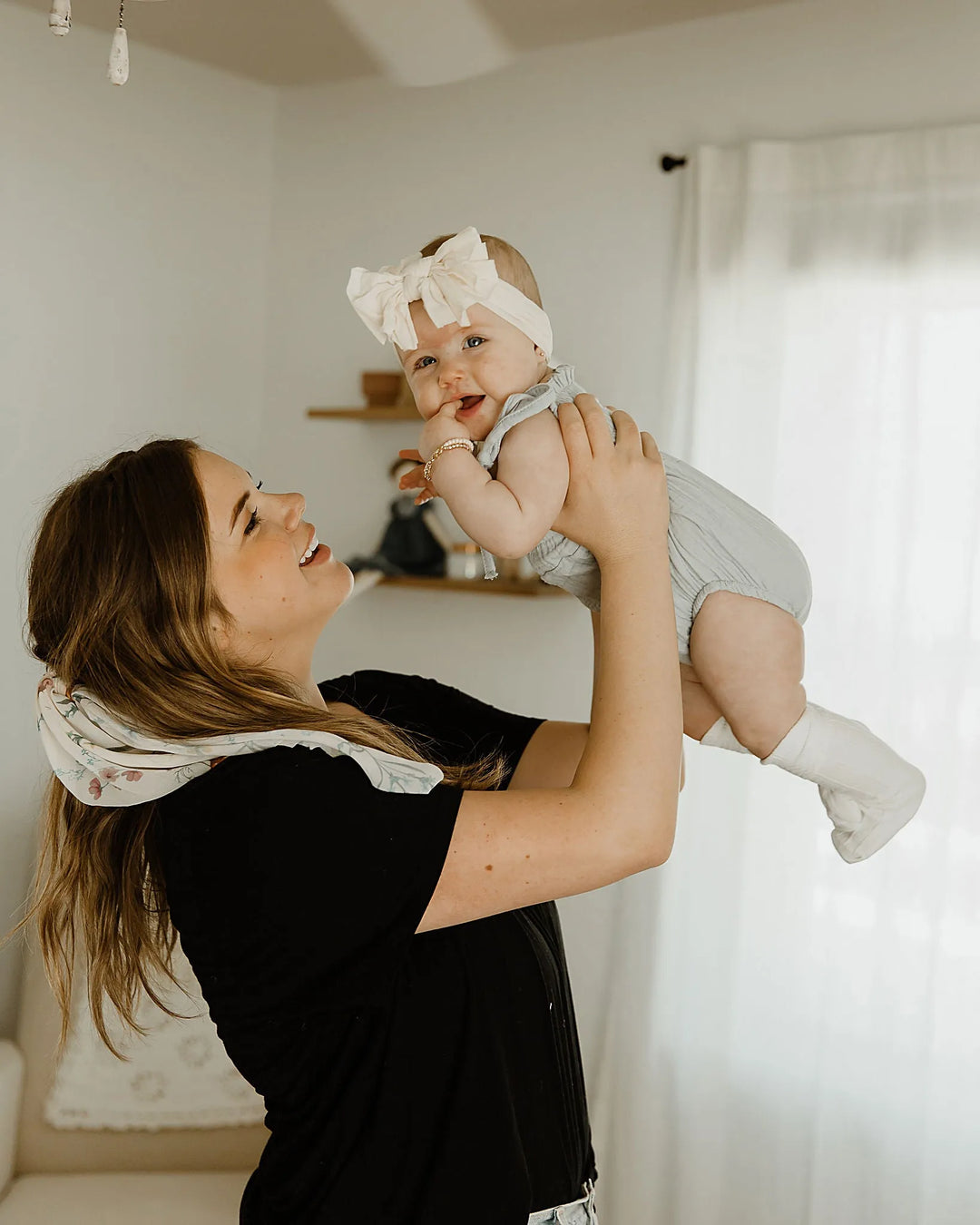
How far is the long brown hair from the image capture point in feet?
3.72

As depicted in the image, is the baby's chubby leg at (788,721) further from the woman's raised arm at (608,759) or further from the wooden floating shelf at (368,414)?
the wooden floating shelf at (368,414)

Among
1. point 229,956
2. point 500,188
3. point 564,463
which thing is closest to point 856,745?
point 564,463

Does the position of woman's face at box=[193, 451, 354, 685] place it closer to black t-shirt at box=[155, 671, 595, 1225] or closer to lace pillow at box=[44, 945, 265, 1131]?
black t-shirt at box=[155, 671, 595, 1225]

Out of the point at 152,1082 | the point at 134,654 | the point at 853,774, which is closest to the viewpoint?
the point at 134,654

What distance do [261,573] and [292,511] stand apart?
0.12 metres

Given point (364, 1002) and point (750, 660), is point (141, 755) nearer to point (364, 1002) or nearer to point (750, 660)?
point (364, 1002)

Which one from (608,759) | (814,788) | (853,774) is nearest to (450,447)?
(608,759)

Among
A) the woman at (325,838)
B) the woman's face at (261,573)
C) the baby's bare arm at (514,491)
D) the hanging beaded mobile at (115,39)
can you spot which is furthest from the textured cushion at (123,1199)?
the hanging beaded mobile at (115,39)

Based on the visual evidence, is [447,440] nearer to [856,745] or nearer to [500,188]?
[856,745]

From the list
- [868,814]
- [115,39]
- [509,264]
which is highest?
[115,39]

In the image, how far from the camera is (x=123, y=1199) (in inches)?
89.3

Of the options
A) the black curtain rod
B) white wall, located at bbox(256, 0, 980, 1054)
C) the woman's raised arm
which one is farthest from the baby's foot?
the black curtain rod

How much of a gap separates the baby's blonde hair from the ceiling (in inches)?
55.8

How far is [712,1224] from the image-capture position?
2.49 m
